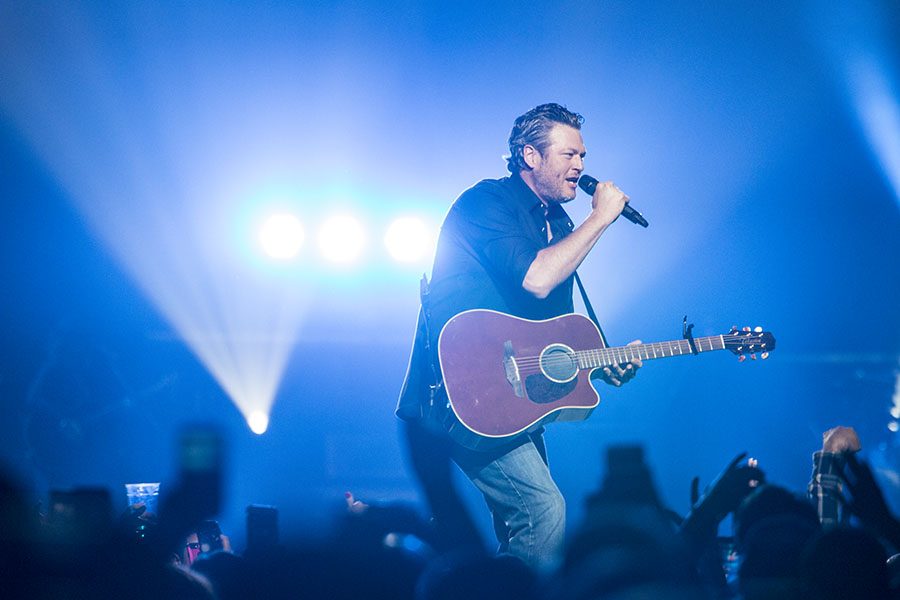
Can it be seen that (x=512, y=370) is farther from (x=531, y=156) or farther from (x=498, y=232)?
(x=531, y=156)

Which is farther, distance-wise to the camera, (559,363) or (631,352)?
(631,352)

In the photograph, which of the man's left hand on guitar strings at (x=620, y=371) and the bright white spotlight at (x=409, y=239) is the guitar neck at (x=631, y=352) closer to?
the man's left hand on guitar strings at (x=620, y=371)

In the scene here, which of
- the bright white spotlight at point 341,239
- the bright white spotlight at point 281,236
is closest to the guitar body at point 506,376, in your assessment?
the bright white spotlight at point 341,239

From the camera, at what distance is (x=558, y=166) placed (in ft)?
11.8

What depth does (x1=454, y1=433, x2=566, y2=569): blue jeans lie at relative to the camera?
8.83ft

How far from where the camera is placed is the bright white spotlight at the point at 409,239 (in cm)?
737

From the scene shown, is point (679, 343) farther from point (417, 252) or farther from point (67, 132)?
point (67, 132)

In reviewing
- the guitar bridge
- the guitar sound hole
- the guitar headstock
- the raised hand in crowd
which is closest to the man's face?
the guitar sound hole

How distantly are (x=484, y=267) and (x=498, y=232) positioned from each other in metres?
0.19

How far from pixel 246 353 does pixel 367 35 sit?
399cm

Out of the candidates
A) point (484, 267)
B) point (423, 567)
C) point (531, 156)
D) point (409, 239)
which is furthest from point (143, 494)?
point (423, 567)

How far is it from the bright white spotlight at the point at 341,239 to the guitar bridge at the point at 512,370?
4.65 metres

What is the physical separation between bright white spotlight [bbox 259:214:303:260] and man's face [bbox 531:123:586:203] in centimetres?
422

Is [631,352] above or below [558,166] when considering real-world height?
below
